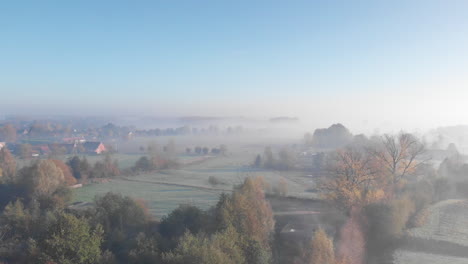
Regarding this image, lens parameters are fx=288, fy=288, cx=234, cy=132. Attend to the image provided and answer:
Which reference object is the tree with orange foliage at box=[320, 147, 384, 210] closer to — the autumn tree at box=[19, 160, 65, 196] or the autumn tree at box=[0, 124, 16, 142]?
the autumn tree at box=[19, 160, 65, 196]

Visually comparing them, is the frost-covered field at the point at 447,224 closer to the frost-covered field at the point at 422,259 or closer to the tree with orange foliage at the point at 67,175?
the frost-covered field at the point at 422,259

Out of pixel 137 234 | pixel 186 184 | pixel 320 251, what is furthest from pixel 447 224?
pixel 186 184

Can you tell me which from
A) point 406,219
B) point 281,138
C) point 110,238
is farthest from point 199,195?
point 281,138

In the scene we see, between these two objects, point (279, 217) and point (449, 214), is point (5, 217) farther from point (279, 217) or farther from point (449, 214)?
point (449, 214)

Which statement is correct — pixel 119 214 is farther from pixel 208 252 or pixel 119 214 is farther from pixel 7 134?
pixel 7 134

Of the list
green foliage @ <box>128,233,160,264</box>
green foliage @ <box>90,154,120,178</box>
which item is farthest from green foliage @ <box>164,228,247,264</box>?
green foliage @ <box>90,154,120,178</box>

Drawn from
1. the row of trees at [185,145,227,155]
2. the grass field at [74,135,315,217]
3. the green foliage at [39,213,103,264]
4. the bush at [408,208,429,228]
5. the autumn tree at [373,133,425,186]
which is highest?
the autumn tree at [373,133,425,186]

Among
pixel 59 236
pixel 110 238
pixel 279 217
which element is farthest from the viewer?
pixel 279 217
